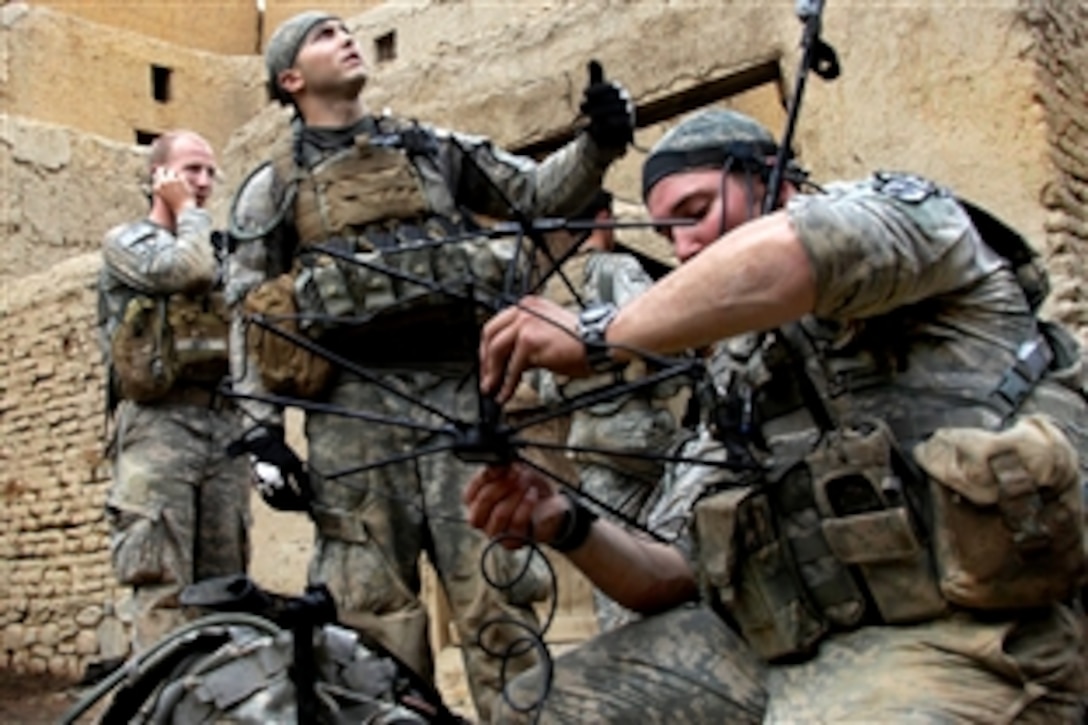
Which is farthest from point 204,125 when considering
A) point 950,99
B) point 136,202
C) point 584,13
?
point 950,99

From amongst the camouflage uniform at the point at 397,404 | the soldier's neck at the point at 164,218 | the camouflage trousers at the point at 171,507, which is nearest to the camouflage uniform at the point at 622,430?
the camouflage trousers at the point at 171,507

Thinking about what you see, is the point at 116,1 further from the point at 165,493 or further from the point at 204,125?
the point at 165,493

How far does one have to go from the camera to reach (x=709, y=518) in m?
2.09

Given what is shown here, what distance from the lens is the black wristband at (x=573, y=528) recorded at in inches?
86.7

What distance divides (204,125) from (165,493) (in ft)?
40.9

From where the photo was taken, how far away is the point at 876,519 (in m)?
1.93

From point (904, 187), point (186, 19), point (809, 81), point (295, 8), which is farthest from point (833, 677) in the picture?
point (186, 19)

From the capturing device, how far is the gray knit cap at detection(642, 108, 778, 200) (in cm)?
225

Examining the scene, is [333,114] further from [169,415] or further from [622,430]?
[622,430]

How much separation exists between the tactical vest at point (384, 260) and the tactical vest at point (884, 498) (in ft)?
4.06

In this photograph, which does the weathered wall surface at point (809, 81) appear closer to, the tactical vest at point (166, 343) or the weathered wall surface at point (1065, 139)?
the weathered wall surface at point (1065, 139)

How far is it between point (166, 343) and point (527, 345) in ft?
8.95

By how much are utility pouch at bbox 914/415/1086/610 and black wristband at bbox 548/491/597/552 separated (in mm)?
567

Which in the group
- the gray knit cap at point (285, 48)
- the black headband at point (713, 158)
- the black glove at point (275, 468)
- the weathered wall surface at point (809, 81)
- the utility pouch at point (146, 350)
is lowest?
the black glove at point (275, 468)
